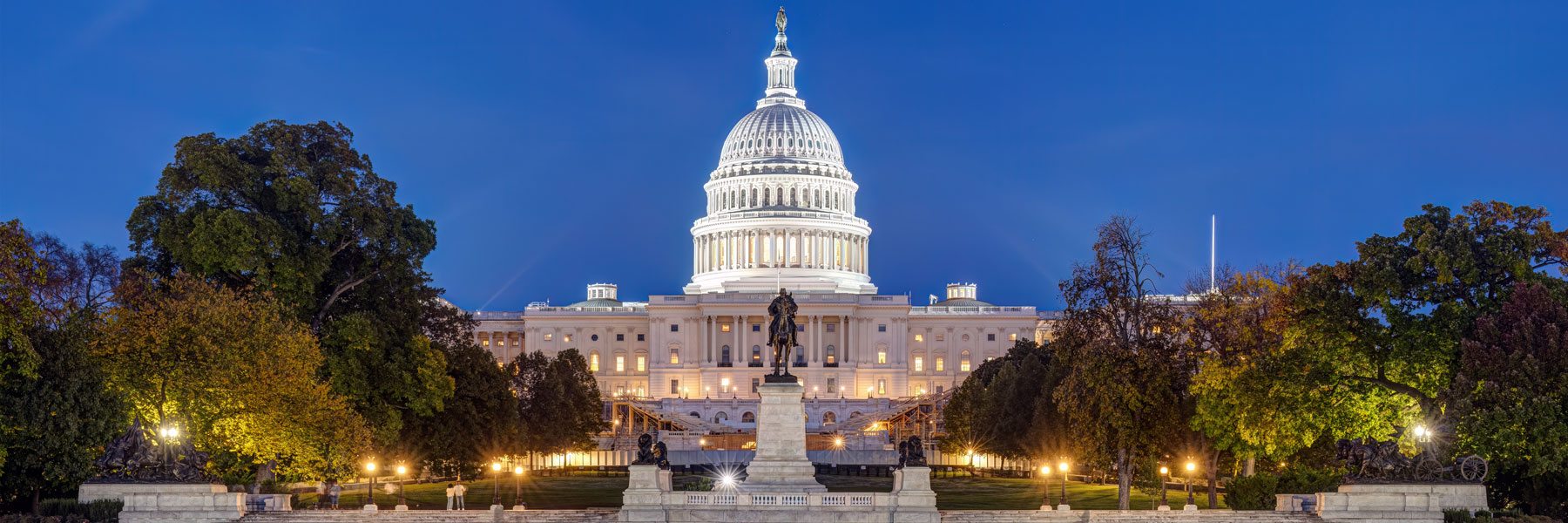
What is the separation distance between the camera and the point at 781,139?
553 feet

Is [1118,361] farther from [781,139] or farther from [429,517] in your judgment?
[781,139]

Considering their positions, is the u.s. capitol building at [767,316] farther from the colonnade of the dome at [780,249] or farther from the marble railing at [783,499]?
the marble railing at [783,499]

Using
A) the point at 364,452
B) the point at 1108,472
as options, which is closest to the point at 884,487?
the point at 1108,472

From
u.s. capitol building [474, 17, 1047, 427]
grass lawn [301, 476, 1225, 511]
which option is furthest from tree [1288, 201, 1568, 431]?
u.s. capitol building [474, 17, 1047, 427]

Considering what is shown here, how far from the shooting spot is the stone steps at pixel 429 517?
4247 cm

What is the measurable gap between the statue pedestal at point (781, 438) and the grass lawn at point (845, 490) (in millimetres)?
7214

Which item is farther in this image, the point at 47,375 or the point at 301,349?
the point at 301,349

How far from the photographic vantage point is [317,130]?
189 feet

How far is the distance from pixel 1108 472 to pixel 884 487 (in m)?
11.4

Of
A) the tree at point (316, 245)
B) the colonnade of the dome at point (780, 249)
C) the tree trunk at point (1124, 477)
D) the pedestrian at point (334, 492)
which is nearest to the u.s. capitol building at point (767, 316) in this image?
the colonnade of the dome at point (780, 249)

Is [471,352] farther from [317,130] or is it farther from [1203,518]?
[1203,518]

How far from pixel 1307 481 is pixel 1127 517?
8.71 m

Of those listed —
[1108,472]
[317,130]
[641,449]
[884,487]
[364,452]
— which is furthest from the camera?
[1108,472]

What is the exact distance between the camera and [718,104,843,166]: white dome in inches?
6634
